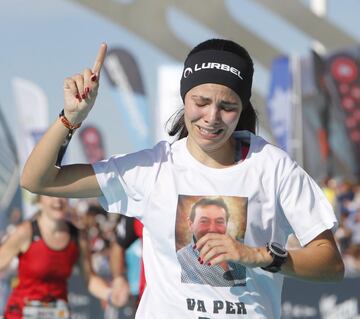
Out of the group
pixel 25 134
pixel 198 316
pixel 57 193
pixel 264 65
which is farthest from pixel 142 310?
pixel 264 65

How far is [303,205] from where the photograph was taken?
3.86m

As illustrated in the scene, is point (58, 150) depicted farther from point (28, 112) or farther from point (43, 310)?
point (28, 112)

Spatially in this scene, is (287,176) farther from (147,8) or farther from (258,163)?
(147,8)

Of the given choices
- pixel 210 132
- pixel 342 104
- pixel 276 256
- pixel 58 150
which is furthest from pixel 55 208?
pixel 342 104

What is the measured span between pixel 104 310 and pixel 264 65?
1405 centimetres

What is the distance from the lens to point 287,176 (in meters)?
3.91

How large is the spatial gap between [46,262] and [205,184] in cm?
396

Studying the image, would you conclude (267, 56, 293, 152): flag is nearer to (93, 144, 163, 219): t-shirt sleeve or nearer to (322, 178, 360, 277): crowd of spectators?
(322, 178, 360, 277): crowd of spectators

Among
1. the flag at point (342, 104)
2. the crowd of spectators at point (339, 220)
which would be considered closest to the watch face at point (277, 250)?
the crowd of spectators at point (339, 220)

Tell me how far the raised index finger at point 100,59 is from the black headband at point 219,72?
325 millimetres

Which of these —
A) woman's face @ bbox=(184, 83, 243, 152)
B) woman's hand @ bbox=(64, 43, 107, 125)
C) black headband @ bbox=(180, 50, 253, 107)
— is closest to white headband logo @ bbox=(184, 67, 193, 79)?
black headband @ bbox=(180, 50, 253, 107)

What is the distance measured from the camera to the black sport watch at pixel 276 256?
354cm

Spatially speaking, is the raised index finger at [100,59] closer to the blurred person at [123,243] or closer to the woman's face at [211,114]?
the woman's face at [211,114]

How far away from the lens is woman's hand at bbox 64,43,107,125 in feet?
12.3
